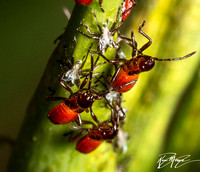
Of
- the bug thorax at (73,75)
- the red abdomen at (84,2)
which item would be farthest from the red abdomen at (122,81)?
the red abdomen at (84,2)

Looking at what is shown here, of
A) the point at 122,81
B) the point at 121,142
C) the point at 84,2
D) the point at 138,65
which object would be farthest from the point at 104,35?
the point at 121,142

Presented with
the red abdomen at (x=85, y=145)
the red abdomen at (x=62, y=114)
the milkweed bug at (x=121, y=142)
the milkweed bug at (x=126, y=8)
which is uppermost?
the milkweed bug at (x=126, y=8)

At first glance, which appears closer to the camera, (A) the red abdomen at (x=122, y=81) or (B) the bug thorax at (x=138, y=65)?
(A) the red abdomen at (x=122, y=81)

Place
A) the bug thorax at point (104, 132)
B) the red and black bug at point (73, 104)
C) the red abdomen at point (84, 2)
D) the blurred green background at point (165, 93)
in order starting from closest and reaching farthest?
1. the red abdomen at point (84, 2)
2. the red and black bug at point (73, 104)
3. the bug thorax at point (104, 132)
4. the blurred green background at point (165, 93)

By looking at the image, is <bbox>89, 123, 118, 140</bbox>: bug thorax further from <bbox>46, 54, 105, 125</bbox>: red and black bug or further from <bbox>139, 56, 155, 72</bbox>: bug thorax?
<bbox>139, 56, 155, 72</bbox>: bug thorax

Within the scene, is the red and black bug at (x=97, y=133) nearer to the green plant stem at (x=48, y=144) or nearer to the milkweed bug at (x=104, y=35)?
the green plant stem at (x=48, y=144)

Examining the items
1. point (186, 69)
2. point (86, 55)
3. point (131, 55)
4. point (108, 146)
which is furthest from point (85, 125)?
point (186, 69)

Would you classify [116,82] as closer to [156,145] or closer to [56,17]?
[156,145]

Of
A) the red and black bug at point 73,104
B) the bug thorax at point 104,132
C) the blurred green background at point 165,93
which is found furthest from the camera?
the blurred green background at point 165,93
